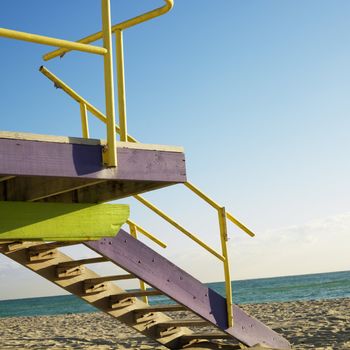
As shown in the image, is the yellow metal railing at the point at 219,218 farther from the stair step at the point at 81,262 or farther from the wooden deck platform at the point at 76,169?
the wooden deck platform at the point at 76,169

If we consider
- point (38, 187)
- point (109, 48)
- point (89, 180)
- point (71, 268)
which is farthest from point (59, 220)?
point (71, 268)

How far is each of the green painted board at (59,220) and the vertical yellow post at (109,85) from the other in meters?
0.52

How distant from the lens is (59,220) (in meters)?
3.68

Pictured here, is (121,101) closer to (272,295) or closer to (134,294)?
(134,294)

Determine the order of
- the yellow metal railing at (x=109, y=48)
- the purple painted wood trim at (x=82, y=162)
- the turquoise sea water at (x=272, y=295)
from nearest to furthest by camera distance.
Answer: the purple painted wood trim at (x=82, y=162) → the yellow metal railing at (x=109, y=48) → the turquoise sea water at (x=272, y=295)

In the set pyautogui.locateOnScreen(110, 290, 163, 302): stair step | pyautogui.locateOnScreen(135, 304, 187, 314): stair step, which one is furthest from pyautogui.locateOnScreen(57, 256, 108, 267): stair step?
pyautogui.locateOnScreen(135, 304, 187, 314): stair step

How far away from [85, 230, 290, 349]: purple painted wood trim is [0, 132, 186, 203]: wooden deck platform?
4.53 ft

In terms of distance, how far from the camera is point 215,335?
22.0ft

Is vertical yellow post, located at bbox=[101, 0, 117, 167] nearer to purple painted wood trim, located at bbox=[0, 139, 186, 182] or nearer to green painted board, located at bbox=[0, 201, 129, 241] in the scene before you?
purple painted wood trim, located at bbox=[0, 139, 186, 182]

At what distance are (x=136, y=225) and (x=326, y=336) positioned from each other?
350 centimetres

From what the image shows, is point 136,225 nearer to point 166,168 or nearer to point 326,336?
point 166,168

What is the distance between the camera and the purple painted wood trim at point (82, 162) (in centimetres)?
312

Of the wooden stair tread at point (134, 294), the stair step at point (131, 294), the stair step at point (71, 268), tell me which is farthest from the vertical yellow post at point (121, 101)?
the stair step at point (131, 294)

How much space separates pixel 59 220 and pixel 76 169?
1.74 feet
